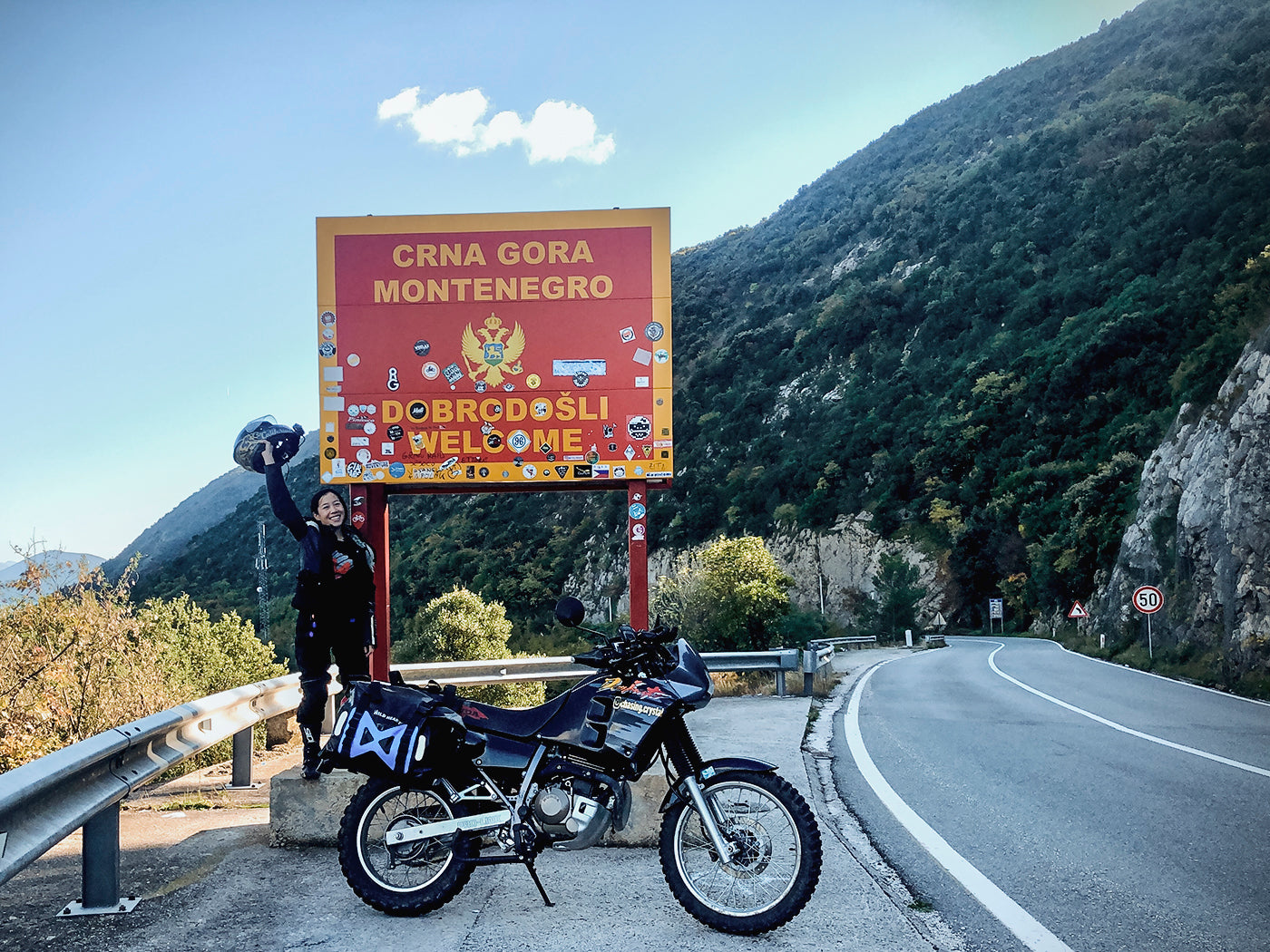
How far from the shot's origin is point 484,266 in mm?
9680

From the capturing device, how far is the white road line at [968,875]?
4.23m

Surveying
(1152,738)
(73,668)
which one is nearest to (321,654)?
(73,668)

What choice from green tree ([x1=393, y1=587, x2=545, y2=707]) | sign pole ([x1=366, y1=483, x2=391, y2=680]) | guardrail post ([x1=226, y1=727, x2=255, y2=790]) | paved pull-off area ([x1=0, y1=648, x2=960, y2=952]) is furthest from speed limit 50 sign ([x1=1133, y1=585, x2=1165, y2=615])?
guardrail post ([x1=226, y1=727, x2=255, y2=790])

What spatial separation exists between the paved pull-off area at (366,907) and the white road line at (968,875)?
353mm

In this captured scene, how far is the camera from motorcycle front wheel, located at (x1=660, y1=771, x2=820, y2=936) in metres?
4.30

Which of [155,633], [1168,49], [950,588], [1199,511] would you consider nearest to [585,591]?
[950,588]

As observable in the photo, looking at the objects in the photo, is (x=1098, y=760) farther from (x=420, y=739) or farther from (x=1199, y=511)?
(x=1199, y=511)

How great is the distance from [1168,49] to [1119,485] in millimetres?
64043

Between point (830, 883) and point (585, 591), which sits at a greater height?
point (830, 883)

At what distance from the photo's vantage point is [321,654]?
19.5ft

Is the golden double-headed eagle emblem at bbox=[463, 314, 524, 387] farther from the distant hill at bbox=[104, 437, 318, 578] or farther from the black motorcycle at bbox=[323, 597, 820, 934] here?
the distant hill at bbox=[104, 437, 318, 578]

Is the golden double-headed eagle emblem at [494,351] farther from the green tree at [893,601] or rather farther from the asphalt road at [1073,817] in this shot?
the green tree at [893,601]

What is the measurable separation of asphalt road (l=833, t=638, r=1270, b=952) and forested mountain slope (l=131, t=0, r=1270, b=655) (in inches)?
1164


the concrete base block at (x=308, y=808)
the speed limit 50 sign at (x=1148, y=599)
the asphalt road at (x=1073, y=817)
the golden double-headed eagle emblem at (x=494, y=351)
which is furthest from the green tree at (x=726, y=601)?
the concrete base block at (x=308, y=808)
